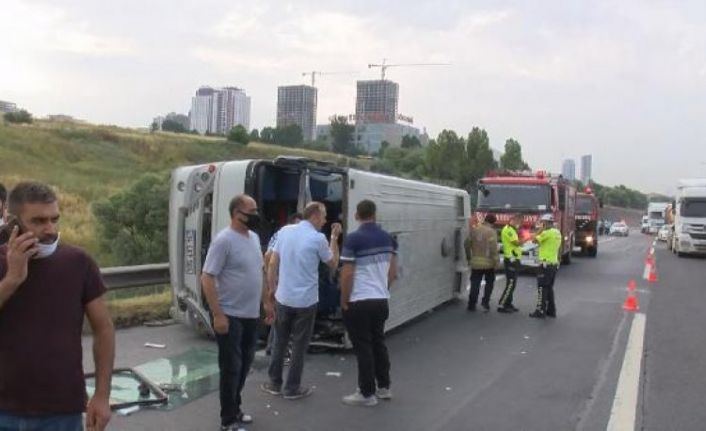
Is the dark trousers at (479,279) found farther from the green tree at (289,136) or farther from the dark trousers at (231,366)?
the green tree at (289,136)

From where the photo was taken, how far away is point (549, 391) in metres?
7.47

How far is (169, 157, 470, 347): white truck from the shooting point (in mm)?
8664

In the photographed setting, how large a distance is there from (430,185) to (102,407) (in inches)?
354

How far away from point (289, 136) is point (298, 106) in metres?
28.0

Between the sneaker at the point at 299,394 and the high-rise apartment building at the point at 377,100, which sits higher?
the high-rise apartment building at the point at 377,100

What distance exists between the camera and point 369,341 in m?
6.94

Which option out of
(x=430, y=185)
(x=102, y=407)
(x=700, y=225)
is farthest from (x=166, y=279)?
(x=700, y=225)

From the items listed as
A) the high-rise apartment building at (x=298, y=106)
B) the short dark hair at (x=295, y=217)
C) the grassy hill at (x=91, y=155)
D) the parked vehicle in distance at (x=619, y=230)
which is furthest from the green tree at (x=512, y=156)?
the high-rise apartment building at (x=298, y=106)

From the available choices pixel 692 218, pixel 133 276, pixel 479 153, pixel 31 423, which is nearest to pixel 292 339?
pixel 31 423

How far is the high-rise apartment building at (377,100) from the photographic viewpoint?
130150mm

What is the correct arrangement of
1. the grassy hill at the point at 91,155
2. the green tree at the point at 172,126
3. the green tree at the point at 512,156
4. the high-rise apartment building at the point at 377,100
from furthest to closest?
the high-rise apartment building at the point at 377,100, the green tree at the point at 172,126, the green tree at the point at 512,156, the grassy hill at the point at 91,155

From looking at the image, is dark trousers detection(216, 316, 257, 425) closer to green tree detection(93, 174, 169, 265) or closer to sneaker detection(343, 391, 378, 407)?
sneaker detection(343, 391, 378, 407)

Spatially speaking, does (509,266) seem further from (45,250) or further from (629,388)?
(45,250)

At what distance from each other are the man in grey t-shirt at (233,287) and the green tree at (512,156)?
2544 inches
